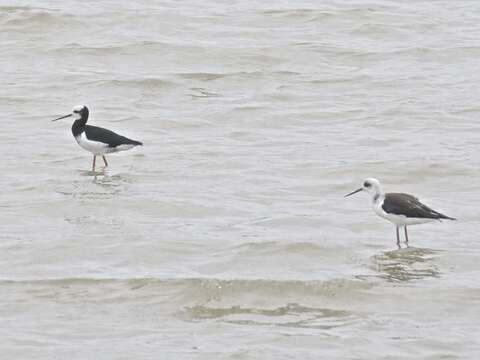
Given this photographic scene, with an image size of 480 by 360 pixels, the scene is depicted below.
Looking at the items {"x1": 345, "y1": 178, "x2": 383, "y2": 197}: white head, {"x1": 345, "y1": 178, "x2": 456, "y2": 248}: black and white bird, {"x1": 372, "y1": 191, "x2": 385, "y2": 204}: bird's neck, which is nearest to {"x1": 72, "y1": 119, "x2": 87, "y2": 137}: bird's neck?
{"x1": 345, "y1": 178, "x2": 383, "y2": 197}: white head

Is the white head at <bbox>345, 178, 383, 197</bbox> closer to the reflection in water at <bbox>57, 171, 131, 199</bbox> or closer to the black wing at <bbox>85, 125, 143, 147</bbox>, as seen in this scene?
the reflection in water at <bbox>57, 171, 131, 199</bbox>

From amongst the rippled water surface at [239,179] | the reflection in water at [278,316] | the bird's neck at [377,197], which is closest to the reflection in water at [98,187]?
the rippled water surface at [239,179]

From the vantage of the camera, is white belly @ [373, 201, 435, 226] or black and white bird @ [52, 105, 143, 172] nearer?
white belly @ [373, 201, 435, 226]

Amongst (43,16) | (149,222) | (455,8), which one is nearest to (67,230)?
(149,222)

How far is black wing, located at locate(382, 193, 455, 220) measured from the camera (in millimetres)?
15086

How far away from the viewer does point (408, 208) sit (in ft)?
49.7

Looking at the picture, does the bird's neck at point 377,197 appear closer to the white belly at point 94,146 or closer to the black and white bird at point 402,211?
the black and white bird at point 402,211

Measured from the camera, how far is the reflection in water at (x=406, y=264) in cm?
1411

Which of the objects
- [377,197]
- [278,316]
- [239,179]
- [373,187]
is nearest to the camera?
[278,316]

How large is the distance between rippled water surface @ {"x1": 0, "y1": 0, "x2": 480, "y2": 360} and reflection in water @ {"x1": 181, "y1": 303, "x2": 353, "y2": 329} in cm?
4

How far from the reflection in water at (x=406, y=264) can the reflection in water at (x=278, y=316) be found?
4.53 ft

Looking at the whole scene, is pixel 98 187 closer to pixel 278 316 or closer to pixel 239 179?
pixel 239 179

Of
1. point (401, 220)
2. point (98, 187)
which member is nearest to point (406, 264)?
point (401, 220)

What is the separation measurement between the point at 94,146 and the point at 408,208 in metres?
5.62
